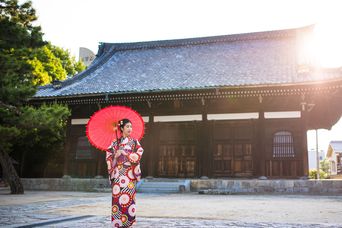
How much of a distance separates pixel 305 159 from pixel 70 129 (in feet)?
35.5

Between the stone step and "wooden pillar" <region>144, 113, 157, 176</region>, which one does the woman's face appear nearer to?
the stone step

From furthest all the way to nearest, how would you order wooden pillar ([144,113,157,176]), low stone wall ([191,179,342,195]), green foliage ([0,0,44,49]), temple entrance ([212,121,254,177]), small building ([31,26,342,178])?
wooden pillar ([144,113,157,176])
temple entrance ([212,121,254,177])
small building ([31,26,342,178])
low stone wall ([191,179,342,195])
green foliage ([0,0,44,49])

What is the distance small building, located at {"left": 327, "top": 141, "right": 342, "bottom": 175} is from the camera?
46653 mm

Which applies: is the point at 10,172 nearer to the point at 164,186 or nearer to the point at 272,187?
the point at 164,186

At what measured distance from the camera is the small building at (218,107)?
14047 millimetres

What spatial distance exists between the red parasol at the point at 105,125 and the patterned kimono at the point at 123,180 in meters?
0.14

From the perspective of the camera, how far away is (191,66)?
1795 centimetres

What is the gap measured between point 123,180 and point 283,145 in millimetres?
11150

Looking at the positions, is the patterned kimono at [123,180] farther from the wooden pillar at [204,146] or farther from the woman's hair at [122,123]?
the wooden pillar at [204,146]

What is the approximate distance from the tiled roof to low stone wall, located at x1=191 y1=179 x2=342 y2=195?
3.80 m

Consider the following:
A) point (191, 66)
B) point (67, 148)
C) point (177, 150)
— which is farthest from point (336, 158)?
point (67, 148)

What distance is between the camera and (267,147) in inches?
565

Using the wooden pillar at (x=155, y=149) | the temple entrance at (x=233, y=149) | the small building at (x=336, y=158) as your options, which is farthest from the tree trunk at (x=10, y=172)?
the small building at (x=336, y=158)

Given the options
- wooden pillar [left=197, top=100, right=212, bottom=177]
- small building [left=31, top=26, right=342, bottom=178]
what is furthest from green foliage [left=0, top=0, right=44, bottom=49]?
wooden pillar [left=197, top=100, right=212, bottom=177]
